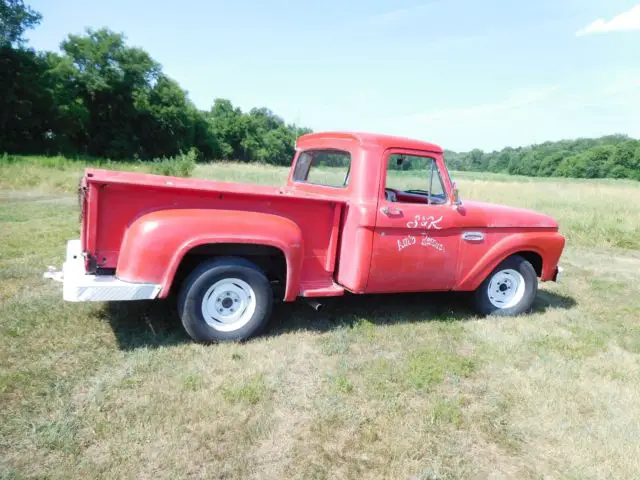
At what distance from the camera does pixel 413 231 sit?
4.32 m

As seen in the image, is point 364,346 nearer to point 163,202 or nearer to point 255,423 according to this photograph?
point 255,423

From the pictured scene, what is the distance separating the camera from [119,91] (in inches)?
1788

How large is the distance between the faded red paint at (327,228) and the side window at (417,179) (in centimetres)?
8

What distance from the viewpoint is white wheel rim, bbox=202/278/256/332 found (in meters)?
3.76

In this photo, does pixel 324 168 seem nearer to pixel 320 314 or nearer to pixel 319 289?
pixel 319 289

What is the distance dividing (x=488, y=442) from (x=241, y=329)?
2.11 metres

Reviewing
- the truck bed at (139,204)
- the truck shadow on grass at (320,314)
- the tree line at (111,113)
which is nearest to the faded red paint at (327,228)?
the truck bed at (139,204)

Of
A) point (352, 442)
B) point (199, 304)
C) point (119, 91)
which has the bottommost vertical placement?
point (352, 442)

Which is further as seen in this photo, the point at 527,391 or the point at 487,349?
the point at 487,349

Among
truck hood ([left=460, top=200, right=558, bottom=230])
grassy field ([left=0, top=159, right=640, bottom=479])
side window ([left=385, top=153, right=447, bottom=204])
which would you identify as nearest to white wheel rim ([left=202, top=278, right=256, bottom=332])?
grassy field ([left=0, top=159, right=640, bottom=479])

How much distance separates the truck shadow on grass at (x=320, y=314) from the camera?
3.97 metres

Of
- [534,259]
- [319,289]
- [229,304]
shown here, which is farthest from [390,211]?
[534,259]

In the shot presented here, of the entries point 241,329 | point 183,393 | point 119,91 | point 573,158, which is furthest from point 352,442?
point 573,158

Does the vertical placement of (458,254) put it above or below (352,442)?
above
